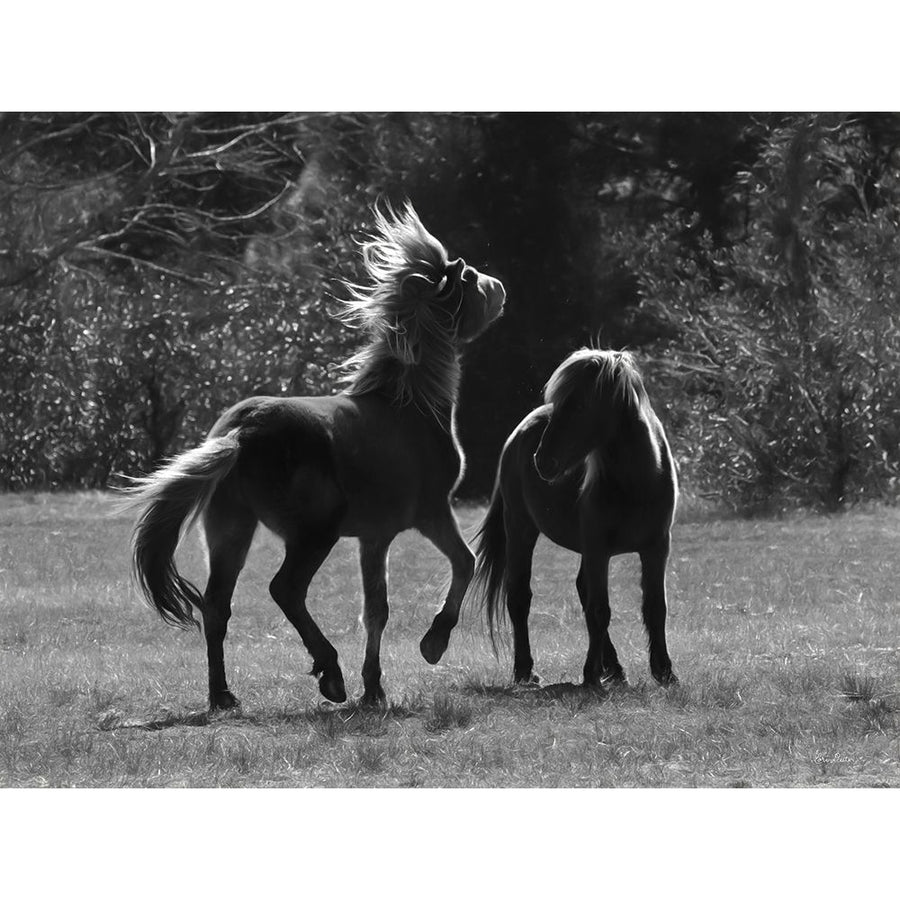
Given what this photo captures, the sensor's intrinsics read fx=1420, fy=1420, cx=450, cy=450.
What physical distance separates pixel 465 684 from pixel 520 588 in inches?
29.3

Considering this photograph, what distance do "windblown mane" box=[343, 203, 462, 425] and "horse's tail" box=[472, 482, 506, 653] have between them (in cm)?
125

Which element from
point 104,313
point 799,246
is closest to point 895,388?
point 799,246

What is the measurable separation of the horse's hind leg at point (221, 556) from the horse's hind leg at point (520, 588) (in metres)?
1.89

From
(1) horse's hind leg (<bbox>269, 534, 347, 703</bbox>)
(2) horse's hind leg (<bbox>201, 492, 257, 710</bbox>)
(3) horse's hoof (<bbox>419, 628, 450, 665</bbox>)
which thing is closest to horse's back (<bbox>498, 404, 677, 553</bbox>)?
(3) horse's hoof (<bbox>419, 628, 450, 665</bbox>)

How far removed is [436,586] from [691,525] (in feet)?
9.84

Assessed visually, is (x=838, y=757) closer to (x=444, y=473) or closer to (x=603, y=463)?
(x=603, y=463)

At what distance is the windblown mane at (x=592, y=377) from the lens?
7695 mm

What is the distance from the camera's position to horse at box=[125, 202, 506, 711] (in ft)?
23.3

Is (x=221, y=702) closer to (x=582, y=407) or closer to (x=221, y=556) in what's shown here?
(x=221, y=556)

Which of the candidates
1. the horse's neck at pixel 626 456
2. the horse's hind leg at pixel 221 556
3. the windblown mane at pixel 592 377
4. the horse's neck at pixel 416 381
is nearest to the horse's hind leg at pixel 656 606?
the horse's neck at pixel 626 456

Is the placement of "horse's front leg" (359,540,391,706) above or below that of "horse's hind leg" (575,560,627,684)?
above

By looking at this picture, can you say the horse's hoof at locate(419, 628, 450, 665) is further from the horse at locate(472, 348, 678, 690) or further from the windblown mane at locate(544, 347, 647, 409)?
the windblown mane at locate(544, 347, 647, 409)

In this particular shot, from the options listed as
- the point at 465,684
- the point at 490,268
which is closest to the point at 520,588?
the point at 465,684

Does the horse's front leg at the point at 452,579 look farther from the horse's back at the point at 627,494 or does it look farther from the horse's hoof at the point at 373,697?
the horse's back at the point at 627,494
